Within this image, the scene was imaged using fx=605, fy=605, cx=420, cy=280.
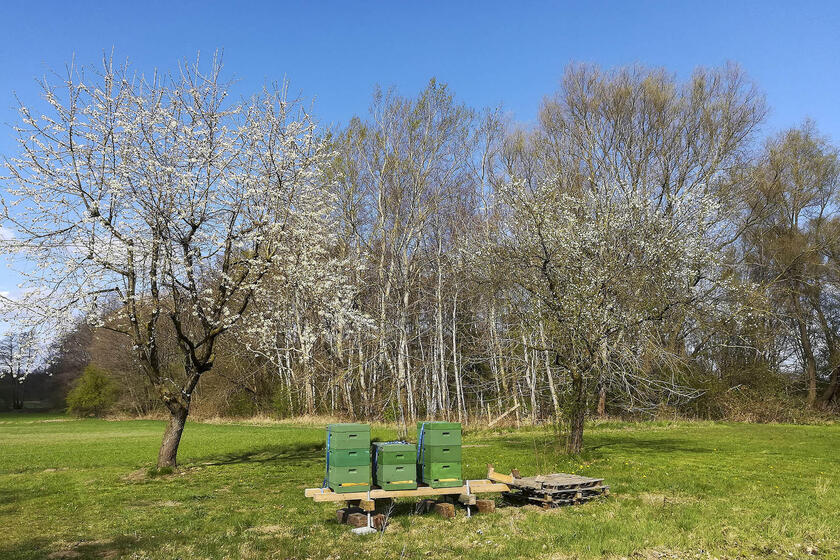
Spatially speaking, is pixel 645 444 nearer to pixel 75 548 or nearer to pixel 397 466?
pixel 397 466

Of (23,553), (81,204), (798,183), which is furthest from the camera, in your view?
(798,183)

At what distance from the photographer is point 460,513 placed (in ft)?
28.4

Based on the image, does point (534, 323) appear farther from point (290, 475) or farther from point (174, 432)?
point (174, 432)

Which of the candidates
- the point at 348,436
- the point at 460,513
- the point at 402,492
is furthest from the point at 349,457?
the point at 460,513

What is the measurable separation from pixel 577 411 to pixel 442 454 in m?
6.32

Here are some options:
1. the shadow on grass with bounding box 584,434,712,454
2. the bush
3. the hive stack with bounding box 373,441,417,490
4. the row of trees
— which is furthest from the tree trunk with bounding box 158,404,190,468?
the bush

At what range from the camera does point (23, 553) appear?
23.4 feet

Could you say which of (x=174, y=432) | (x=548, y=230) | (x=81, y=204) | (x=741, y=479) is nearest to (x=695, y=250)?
(x=548, y=230)

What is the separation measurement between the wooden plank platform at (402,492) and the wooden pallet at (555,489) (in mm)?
195

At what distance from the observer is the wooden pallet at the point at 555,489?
29.1ft

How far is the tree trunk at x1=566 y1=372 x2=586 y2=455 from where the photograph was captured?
45.4 ft

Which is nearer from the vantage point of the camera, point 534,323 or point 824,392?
point 534,323

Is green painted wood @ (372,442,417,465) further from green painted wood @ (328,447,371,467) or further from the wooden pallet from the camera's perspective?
the wooden pallet

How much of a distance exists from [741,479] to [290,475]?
9.04m
